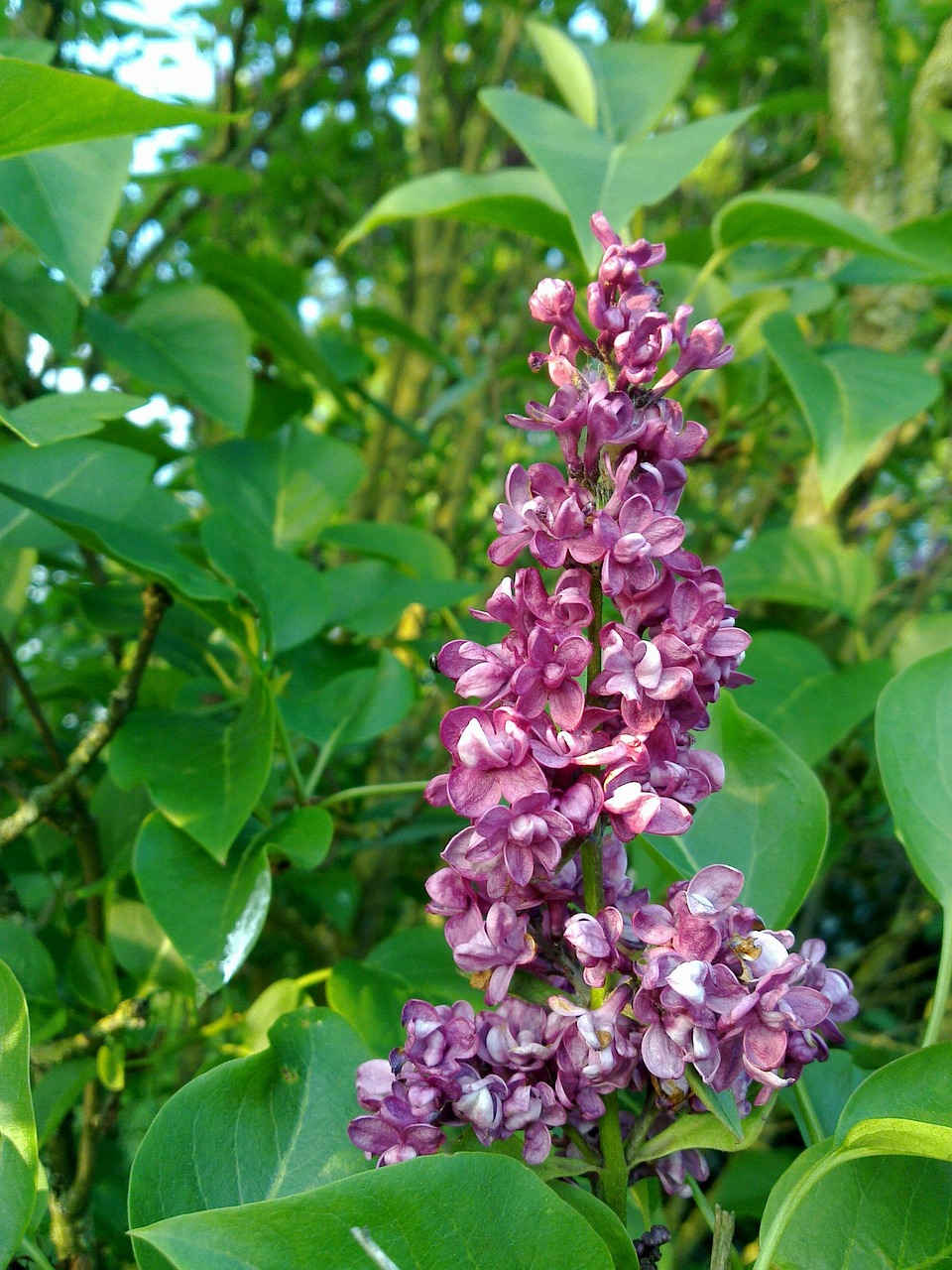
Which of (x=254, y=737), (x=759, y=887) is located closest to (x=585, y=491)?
(x=759, y=887)

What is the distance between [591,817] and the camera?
395mm

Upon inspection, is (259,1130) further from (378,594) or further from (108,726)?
(378,594)

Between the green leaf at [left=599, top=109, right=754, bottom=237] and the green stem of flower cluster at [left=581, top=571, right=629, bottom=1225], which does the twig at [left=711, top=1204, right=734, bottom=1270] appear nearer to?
the green stem of flower cluster at [left=581, top=571, right=629, bottom=1225]

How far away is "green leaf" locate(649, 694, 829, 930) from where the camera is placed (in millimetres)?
531

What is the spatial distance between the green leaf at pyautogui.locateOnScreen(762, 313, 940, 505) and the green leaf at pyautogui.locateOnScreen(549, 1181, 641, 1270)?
55 centimetres

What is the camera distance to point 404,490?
1.96 metres

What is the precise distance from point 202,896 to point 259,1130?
0.59 ft

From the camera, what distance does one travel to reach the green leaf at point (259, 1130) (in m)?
0.43

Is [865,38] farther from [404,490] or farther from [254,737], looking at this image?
[254,737]

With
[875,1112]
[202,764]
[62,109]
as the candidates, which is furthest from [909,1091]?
[62,109]

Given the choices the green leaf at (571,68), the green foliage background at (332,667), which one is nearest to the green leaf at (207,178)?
the green foliage background at (332,667)

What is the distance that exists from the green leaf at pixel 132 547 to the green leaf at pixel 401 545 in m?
0.30

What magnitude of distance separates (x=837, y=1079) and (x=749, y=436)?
3.25 ft

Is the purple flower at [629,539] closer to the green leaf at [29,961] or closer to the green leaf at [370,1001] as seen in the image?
the green leaf at [370,1001]
